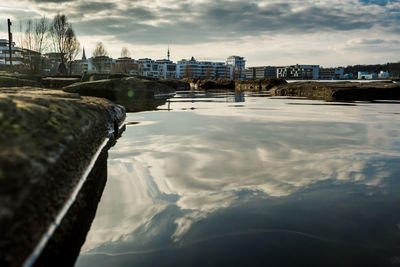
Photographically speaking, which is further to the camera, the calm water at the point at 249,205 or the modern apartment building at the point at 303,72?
the modern apartment building at the point at 303,72

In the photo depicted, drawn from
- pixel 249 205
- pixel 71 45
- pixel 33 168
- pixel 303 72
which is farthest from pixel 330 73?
pixel 33 168

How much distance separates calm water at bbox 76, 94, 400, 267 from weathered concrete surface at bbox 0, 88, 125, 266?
0.32 metres

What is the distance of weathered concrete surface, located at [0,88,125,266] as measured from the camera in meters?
1.08

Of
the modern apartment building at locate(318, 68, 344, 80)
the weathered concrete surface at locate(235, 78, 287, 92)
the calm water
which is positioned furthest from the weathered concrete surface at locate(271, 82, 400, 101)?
the modern apartment building at locate(318, 68, 344, 80)

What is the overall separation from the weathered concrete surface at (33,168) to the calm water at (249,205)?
320mm

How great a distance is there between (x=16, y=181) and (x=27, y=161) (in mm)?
149

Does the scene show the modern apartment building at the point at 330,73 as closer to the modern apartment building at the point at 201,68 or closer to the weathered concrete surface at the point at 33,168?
the modern apartment building at the point at 201,68

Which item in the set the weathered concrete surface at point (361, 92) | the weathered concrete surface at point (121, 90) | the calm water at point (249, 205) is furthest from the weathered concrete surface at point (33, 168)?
the weathered concrete surface at point (361, 92)

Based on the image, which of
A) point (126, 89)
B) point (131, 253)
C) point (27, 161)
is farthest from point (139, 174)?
point (126, 89)

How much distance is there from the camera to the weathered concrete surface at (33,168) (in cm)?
108

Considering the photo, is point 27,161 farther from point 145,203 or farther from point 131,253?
point 145,203

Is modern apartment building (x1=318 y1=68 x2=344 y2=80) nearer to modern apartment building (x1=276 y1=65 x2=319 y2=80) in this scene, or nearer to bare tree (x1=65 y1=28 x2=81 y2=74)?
modern apartment building (x1=276 y1=65 x2=319 y2=80)

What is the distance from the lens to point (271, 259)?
1441 millimetres

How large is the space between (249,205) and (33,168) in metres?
1.32
